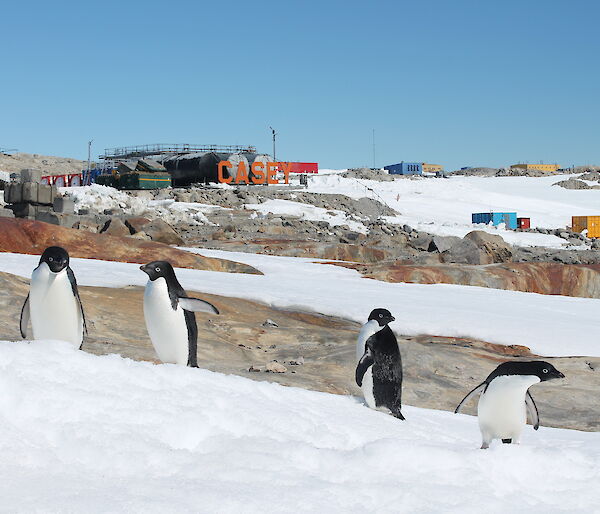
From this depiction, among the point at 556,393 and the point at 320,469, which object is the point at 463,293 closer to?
the point at 556,393

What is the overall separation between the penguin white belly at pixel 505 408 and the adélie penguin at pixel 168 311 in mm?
2478

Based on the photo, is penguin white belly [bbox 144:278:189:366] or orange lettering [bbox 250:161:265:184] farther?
orange lettering [bbox 250:161:265:184]

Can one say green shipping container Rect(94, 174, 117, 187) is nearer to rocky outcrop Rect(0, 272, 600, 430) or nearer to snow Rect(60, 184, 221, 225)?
snow Rect(60, 184, 221, 225)

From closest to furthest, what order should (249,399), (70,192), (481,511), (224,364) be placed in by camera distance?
(481,511)
(249,399)
(224,364)
(70,192)

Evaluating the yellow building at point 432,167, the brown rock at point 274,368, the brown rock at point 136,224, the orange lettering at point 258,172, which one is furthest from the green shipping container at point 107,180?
the yellow building at point 432,167

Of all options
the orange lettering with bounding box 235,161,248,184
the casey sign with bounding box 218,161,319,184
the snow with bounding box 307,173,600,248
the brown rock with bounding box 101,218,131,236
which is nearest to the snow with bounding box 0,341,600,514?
the brown rock with bounding box 101,218,131,236

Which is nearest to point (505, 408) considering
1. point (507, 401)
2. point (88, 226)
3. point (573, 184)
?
point (507, 401)

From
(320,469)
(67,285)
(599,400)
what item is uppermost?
(67,285)

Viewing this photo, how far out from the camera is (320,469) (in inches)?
193

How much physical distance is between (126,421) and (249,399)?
1.25 meters

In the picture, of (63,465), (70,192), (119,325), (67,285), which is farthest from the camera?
(70,192)

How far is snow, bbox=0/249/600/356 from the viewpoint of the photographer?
12.7 m

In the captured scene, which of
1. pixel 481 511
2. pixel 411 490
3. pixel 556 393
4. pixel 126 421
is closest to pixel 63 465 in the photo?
pixel 126 421

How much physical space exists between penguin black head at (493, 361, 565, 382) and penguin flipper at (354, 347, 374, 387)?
4.36 ft
